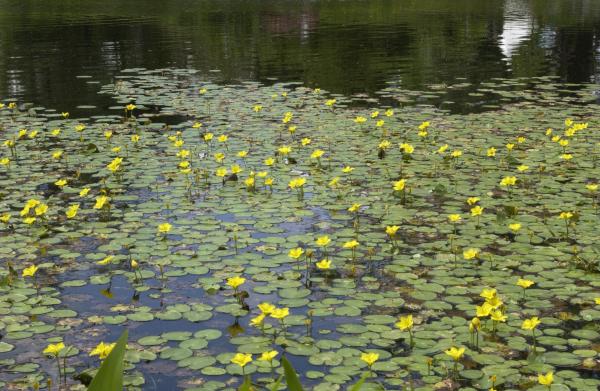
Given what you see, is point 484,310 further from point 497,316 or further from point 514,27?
point 514,27

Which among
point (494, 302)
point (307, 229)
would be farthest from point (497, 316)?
point (307, 229)

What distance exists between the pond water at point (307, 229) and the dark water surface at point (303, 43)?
374 millimetres

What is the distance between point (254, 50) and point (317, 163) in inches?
423

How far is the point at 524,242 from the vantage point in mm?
5500

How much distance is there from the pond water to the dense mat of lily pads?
0.02 metres

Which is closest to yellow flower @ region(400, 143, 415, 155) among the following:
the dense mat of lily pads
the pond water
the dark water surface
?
the pond water

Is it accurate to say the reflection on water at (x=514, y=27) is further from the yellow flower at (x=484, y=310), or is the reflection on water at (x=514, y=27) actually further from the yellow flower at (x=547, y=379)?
the yellow flower at (x=547, y=379)

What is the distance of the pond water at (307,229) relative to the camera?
4035 millimetres

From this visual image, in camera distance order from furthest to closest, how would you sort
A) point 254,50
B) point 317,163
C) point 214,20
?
1. point 214,20
2. point 254,50
3. point 317,163

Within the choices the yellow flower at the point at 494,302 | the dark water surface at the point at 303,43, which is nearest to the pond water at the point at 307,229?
the yellow flower at the point at 494,302

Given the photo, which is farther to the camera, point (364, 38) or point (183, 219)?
point (364, 38)

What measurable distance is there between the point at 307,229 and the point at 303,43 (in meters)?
14.2

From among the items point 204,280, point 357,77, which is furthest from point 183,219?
point 357,77

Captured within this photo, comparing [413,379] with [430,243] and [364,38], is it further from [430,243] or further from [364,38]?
[364,38]
